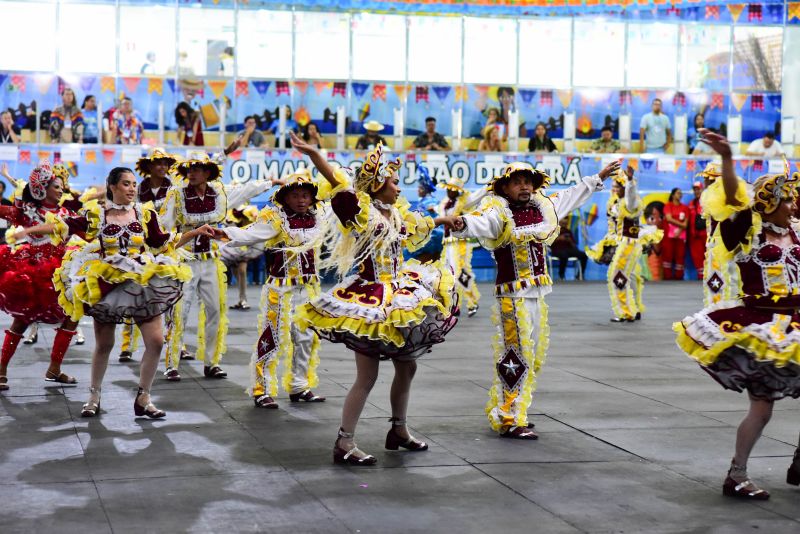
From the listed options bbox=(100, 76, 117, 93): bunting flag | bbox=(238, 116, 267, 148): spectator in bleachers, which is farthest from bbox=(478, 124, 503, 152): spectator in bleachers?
bbox=(100, 76, 117, 93): bunting flag

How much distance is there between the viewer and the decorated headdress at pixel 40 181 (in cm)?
983

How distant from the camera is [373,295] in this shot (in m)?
6.56

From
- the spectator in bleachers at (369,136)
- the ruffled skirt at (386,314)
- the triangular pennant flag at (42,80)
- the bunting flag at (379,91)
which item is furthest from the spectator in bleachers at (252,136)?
the ruffled skirt at (386,314)

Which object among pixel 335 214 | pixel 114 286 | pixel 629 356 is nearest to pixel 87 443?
pixel 114 286

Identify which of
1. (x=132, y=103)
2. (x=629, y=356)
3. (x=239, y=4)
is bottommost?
(x=629, y=356)

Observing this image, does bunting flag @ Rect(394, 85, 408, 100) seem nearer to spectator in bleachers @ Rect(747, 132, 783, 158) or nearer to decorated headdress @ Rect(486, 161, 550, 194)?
spectator in bleachers @ Rect(747, 132, 783, 158)

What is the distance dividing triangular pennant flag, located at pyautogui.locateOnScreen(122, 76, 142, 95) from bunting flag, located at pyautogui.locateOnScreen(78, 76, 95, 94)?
0.59 metres

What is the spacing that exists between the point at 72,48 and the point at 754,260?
18011 millimetres

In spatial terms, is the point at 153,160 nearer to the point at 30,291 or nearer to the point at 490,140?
the point at 30,291

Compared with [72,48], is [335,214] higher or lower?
lower

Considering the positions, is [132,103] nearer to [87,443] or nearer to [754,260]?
[87,443]

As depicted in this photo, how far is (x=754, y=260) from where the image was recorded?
6086 mm

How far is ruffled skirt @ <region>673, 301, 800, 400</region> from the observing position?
226 inches

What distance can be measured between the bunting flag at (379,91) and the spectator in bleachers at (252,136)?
2552 mm
